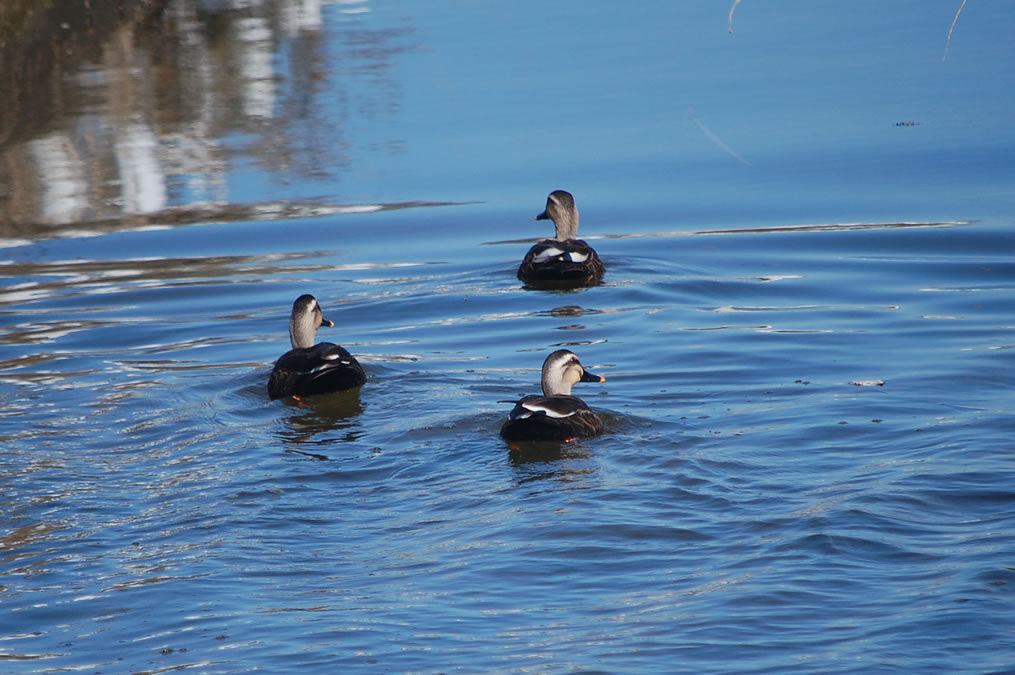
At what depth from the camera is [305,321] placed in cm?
1176

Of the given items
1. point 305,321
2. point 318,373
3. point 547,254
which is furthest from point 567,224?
point 318,373

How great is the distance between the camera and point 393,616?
22.1ft

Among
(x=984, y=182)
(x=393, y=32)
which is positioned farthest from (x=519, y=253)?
(x=393, y=32)

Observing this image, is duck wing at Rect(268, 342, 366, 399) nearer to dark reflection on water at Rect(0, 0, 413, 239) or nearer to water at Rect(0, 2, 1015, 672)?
water at Rect(0, 2, 1015, 672)

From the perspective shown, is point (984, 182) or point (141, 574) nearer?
point (141, 574)

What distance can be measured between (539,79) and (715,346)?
11.0 m

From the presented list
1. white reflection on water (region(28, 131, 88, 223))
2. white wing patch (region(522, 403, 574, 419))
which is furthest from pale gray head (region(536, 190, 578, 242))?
white reflection on water (region(28, 131, 88, 223))

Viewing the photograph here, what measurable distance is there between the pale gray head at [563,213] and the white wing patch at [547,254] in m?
0.74

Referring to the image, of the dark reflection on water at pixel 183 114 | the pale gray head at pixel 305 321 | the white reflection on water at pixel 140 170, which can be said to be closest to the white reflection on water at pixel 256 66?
the dark reflection on water at pixel 183 114

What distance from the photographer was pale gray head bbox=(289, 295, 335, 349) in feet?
38.4

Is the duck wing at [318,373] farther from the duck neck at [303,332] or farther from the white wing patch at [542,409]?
the white wing patch at [542,409]

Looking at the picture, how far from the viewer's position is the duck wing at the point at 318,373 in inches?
425

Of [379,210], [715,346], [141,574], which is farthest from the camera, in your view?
[379,210]

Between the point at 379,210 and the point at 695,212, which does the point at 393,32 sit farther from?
the point at 695,212
